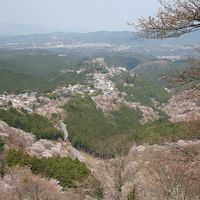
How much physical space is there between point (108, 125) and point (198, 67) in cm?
16684

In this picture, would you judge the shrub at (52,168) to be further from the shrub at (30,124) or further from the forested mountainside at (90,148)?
the shrub at (30,124)

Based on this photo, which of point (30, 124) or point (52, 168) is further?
point (30, 124)

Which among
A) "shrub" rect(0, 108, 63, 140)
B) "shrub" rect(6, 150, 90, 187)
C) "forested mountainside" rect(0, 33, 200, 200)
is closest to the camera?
"forested mountainside" rect(0, 33, 200, 200)

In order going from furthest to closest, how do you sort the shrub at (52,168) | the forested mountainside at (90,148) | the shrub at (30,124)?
the shrub at (30,124) < the shrub at (52,168) < the forested mountainside at (90,148)

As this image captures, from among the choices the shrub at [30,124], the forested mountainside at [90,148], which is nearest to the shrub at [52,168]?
the forested mountainside at [90,148]

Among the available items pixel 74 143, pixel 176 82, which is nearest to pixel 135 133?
pixel 74 143

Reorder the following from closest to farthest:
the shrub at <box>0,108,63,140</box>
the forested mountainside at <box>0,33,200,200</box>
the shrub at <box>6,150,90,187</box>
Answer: the forested mountainside at <box>0,33,200,200</box>, the shrub at <box>6,150,90,187</box>, the shrub at <box>0,108,63,140</box>

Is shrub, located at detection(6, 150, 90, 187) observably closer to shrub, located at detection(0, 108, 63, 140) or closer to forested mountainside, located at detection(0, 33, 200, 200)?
forested mountainside, located at detection(0, 33, 200, 200)

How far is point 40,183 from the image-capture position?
51.1 metres

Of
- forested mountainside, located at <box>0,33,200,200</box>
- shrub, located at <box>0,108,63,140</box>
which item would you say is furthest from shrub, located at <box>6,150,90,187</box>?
shrub, located at <box>0,108,63,140</box>

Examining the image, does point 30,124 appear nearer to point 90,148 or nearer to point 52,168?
point 90,148

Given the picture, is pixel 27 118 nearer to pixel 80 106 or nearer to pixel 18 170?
pixel 80 106

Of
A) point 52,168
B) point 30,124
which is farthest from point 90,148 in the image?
point 52,168

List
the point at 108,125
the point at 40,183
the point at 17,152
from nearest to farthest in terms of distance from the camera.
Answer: the point at 40,183 → the point at 17,152 → the point at 108,125
